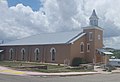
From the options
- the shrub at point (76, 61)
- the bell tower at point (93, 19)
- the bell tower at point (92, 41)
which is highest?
the bell tower at point (93, 19)

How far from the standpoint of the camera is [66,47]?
51969 mm

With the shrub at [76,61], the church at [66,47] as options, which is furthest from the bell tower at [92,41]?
the shrub at [76,61]

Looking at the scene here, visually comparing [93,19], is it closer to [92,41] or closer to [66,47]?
[92,41]

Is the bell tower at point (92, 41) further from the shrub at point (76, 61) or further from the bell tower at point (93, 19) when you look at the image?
the shrub at point (76, 61)

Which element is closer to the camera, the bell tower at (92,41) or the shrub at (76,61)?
the shrub at (76,61)

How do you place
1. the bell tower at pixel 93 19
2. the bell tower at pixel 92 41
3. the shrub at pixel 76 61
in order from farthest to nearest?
the bell tower at pixel 93 19 → the bell tower at pixel 92 41 → the shrub at pixel 76 61

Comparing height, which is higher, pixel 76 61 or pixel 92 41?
pixel 92 41

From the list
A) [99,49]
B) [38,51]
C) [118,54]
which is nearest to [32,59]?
[38,51]

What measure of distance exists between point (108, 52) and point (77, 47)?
7421mm

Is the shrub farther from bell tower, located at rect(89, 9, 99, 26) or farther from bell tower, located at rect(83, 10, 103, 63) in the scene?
bell tower, located at rect(89, 9, 99, 26)

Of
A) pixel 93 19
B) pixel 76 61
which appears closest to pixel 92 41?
pixel 93 19

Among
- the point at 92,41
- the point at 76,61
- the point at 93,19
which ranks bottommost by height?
the point at 76,61

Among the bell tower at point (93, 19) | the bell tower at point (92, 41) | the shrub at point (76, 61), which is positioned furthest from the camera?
the bell tower at point (93, 19)

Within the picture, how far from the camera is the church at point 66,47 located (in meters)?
52.4
